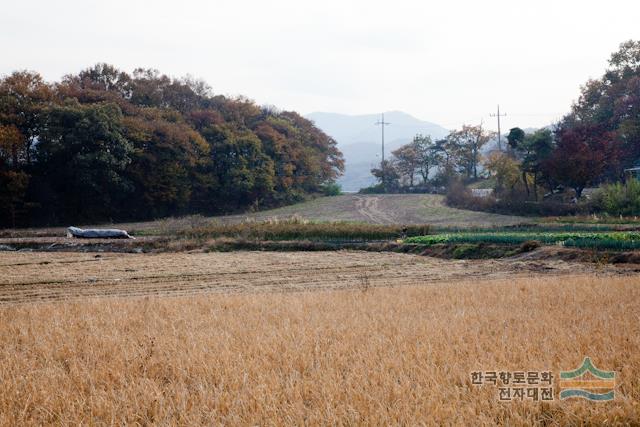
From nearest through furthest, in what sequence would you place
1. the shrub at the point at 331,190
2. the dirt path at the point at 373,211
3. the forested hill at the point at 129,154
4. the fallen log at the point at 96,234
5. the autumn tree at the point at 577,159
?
the fallen log at the point at 96,234, the autumn tree at the point at 577,159, the forested hill at the point at 129,154, the dirt path at the point at 373,211, the shrub at the point at 331,190

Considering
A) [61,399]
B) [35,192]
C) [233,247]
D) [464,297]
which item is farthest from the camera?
[35,192]

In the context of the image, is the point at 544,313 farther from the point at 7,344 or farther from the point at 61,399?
the point at 7,344

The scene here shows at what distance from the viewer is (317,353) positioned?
600cm

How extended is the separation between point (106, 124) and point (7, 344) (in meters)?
31.7

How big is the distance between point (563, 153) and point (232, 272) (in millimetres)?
26472

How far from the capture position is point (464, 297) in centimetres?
956

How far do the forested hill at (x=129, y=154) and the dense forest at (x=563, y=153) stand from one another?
1449cm

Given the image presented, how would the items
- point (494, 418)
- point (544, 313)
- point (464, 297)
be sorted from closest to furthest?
1. point (494, 418)
2. point (544, 313)
3. point (464, 297)

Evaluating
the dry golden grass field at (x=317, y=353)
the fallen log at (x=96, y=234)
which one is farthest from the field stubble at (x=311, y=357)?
the fallen log at (x=96, y=234)

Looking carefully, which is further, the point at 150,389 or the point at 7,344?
the point at 7,344

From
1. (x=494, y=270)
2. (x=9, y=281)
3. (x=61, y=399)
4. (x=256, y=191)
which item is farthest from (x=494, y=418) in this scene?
(x=256, y=191)

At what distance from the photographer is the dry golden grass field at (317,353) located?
438cm

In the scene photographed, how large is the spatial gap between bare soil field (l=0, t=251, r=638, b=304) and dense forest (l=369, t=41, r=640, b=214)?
1807cm

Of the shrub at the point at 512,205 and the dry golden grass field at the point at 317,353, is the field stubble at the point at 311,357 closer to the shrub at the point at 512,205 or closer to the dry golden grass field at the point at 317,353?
the dry golden grass field at the point at 317,353
